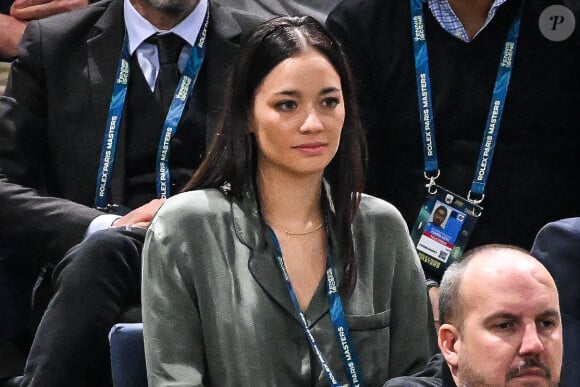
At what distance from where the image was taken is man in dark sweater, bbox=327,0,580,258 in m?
3.55

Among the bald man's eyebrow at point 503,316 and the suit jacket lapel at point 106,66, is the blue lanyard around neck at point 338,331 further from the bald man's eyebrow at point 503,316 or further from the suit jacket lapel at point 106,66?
the suit jacket lapel at point 106,66

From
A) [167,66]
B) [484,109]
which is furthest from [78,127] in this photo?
[484,109]

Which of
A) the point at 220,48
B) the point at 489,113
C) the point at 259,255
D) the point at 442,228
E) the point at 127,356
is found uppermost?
the point at 220,48

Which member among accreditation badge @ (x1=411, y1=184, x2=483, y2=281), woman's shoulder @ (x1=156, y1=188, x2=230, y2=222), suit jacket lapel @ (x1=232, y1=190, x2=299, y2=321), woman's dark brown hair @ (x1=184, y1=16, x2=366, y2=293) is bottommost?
accreditation badge @ (x1=411, y1=184, x2=483, y2=281)

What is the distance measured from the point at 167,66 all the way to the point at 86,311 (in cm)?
84

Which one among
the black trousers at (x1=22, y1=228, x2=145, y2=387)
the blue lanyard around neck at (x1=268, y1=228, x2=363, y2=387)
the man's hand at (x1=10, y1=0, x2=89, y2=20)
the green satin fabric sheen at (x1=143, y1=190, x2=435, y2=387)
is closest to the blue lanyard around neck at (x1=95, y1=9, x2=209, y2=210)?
the black trousers at (x1=22, y1=228, x2=145, y2=387)

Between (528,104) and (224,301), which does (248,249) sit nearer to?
(224,301)

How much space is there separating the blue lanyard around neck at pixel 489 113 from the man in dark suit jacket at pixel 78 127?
18.7 inches

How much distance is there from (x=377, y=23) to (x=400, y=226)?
0.89 m

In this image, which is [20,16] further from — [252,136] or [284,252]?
[284,252]

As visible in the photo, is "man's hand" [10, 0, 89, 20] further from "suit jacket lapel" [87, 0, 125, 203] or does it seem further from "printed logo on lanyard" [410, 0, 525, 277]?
"printed logo on lanyard" [410, 0, 525, 277]

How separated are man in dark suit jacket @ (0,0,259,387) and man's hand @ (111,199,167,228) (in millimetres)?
84

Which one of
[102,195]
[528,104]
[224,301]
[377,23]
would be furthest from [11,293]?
[528,104]

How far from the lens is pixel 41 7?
398 cm
